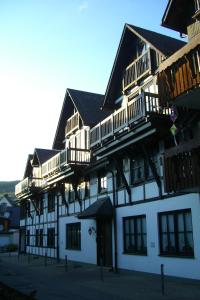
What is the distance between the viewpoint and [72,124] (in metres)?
28.9

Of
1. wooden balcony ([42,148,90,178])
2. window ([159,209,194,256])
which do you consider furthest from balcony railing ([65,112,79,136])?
window ([159,209,194,256])

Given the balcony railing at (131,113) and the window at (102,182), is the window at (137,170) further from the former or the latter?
the window at (102,182)

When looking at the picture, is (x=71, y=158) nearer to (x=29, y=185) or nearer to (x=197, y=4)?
(x=197, y=4)

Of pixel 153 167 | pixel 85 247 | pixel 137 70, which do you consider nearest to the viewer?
pixel 153 167

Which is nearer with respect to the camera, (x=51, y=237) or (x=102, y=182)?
(x=102, y=182)

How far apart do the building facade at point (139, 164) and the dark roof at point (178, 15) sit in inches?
1.7

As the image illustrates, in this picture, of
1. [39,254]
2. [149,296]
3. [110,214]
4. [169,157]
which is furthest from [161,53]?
[39,254]

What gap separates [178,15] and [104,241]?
12539 mm

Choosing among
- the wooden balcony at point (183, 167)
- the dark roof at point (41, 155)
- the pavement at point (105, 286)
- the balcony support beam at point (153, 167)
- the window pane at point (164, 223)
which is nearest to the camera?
the wooden balcony at point (183, 167)

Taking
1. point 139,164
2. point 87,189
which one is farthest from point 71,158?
point 139,164

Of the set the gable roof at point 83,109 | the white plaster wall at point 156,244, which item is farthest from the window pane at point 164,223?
the gable roof at point 83,109

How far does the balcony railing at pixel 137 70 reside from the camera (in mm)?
19375

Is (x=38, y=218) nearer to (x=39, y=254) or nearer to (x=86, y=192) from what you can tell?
(x=39, y=254)

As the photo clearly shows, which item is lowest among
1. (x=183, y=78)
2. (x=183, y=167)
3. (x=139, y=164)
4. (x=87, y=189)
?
(x=183, y=167)
